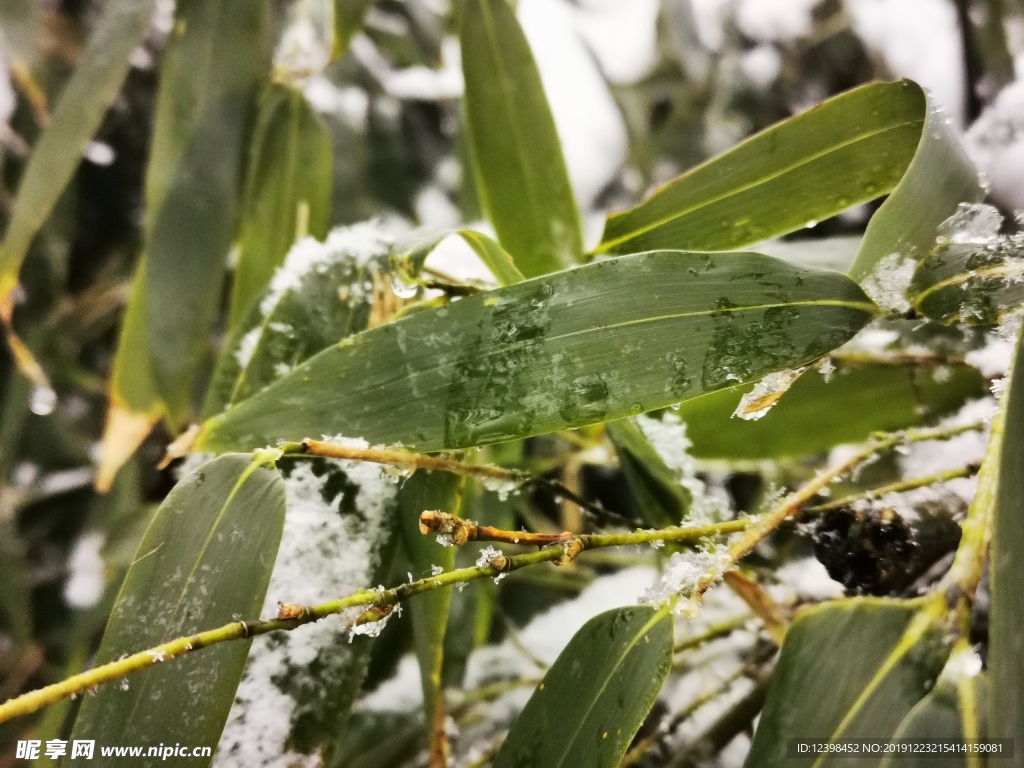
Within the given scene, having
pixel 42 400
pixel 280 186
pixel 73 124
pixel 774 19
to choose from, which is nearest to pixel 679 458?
pixel 280 186

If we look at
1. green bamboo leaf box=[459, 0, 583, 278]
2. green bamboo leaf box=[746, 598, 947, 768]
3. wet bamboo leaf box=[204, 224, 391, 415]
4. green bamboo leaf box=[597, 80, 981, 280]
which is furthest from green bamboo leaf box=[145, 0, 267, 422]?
green bamboo leaf box=[746, 598, 947, 768]

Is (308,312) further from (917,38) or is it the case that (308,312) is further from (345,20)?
(917,38)

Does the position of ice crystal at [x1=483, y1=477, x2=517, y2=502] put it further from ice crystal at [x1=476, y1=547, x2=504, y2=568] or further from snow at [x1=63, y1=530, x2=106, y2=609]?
snow at [x1=63, y1=530, x2=106, y2=609]

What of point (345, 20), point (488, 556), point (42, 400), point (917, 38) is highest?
point (345, 20)

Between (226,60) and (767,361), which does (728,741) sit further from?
(226,60)

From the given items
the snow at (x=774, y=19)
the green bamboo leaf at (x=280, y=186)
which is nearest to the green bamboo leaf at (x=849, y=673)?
the green bamboo leaf at (x=280, y=186)

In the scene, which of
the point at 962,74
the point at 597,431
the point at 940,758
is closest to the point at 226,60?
the point at 597,431
